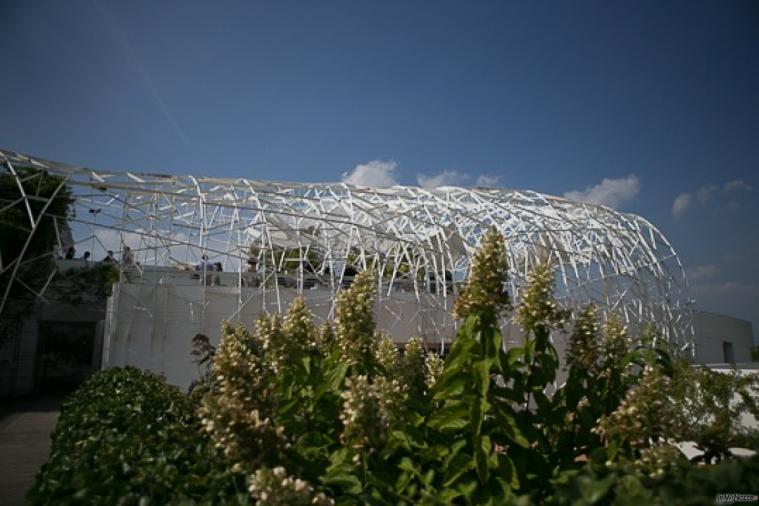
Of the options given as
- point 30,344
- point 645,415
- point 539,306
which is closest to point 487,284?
point 539,306

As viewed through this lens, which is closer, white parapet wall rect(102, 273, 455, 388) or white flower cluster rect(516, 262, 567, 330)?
white flower cluster rect(516, 262, 567, 330)

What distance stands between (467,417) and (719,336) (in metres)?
33.9

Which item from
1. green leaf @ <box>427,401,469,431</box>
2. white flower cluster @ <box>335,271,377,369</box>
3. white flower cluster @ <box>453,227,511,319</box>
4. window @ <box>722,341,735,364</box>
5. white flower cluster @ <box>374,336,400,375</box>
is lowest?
window @ <box>722,341,735,364</box>

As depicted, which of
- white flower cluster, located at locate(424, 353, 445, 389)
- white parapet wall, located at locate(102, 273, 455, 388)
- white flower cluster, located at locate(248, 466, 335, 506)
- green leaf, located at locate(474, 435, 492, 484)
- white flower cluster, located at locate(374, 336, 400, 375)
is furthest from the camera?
white parapet wall, located at locate(102, 273, 455, 388)

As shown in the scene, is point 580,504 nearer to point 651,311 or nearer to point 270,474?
point 270,474

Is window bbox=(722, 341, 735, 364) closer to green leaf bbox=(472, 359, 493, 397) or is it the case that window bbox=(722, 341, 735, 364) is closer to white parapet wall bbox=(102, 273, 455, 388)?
white parapet wall bbox=(102, 273, 455, 388)

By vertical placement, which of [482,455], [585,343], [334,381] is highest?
[585,343]

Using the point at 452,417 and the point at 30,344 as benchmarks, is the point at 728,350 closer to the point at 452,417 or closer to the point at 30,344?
the point at 452,417

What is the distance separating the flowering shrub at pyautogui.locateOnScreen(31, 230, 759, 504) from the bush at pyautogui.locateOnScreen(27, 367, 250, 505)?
0.11 meters

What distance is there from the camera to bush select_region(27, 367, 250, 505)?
2268 mm

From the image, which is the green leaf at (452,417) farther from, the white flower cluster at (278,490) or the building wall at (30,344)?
the building wall at (30,344)

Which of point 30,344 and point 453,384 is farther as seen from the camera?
point 30,344

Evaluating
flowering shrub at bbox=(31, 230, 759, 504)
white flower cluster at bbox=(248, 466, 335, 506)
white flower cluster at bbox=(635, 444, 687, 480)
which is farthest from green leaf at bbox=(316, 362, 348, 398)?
white flower cluster at bbox=(635, 444, 687, 480)

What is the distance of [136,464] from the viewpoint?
2.66 metres
